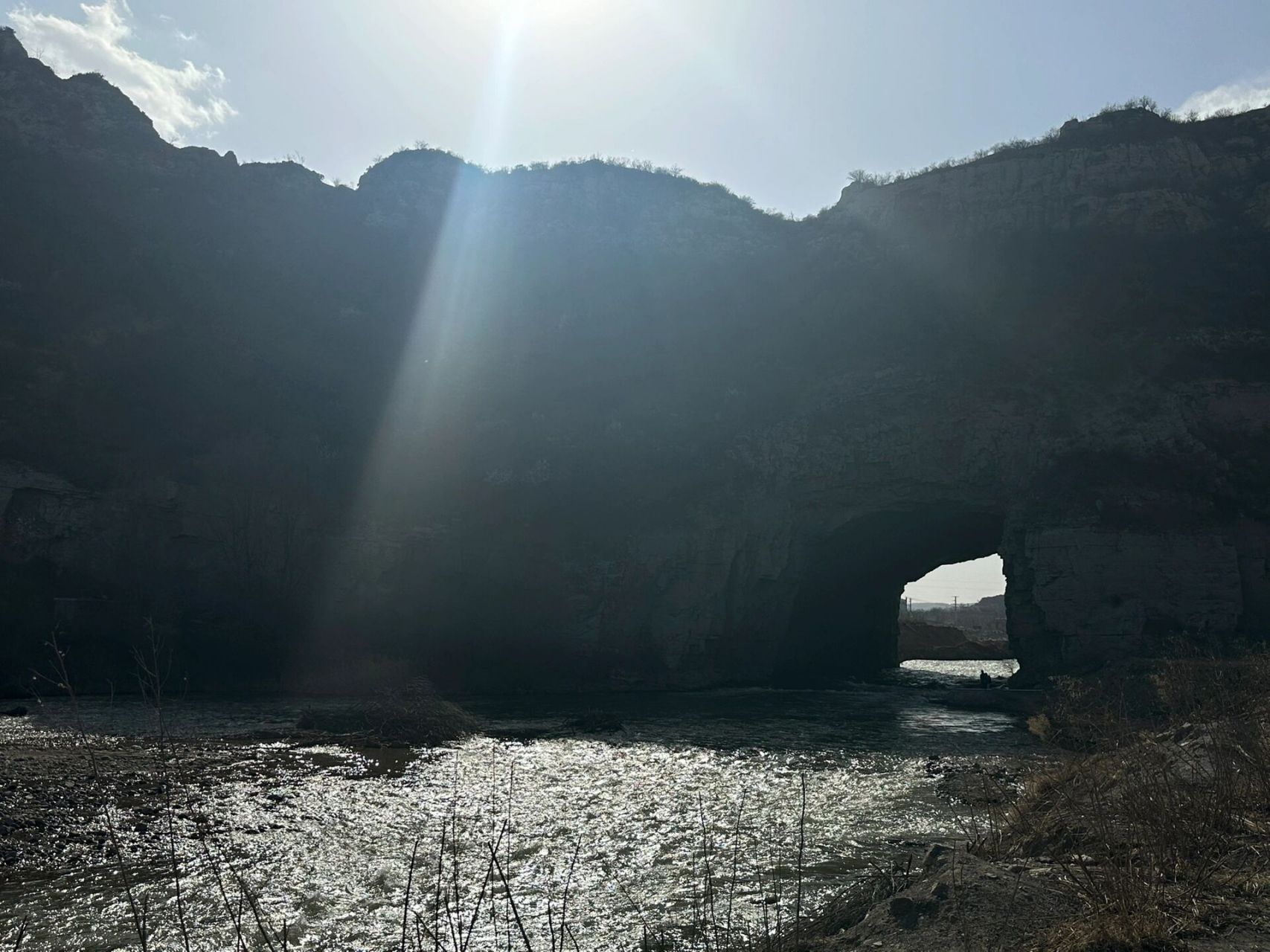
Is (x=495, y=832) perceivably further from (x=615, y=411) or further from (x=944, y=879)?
(x=615, y=411)

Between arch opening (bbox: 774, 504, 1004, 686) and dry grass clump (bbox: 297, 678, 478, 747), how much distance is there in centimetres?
1708

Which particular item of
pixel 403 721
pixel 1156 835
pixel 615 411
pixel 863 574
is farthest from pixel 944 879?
pixel 863 574

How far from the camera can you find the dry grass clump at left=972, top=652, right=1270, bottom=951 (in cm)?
381

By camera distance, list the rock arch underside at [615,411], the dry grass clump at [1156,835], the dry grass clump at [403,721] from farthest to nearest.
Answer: the rock arch underside at [615,411] → the dry grass clump at [403,721] → the dry grass clump at [1156,835]

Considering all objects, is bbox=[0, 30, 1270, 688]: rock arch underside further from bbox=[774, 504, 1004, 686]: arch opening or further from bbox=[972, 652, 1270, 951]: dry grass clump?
bbox=[972, 652, 1270, 951]: dry grass clump

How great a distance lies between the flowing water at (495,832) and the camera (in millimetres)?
6301

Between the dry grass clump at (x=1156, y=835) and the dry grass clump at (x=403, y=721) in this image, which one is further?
the dry grass clump at (x=403, y=721)

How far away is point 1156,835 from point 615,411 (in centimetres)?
2941

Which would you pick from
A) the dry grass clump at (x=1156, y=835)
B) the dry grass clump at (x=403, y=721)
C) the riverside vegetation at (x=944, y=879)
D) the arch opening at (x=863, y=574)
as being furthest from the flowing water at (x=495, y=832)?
the arch opening at (x=863, y=574)

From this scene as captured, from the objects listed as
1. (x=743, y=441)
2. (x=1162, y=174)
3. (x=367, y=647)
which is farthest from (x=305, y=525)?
(x=1162, y=174)

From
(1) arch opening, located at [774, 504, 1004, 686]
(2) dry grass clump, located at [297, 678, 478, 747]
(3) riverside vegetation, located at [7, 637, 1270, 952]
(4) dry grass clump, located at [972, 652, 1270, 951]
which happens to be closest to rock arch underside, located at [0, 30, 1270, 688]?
(1) arch opening, located at [774, 504, 1004, 686]

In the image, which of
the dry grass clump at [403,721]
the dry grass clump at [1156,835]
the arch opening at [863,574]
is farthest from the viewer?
the arch opening at [863,574]

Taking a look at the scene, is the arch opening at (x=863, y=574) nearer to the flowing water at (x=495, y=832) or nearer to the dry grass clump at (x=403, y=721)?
the flowing water at (x=495, y=832)

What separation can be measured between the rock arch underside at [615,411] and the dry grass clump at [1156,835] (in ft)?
67.4
